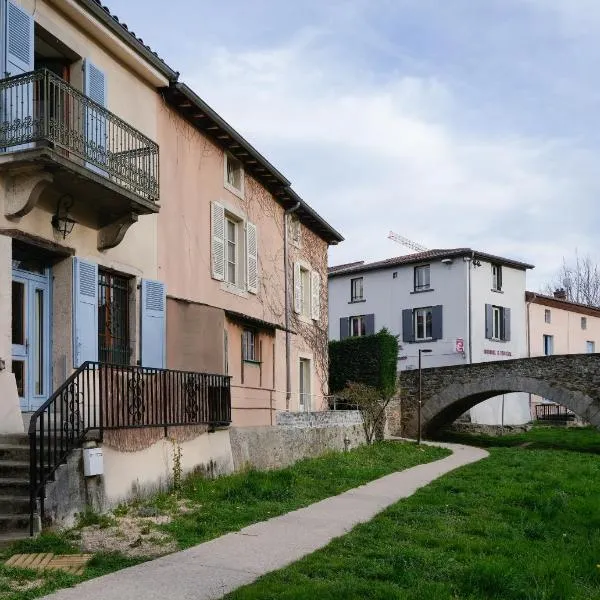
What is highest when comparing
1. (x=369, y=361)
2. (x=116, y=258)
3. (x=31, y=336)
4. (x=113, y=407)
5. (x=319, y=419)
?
(x=116, y=258)

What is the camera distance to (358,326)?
138ft

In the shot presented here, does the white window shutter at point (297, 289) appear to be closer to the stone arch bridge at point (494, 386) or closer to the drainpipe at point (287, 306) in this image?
the drainpipe at point (287, 306)

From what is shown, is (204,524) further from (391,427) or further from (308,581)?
(391,427)

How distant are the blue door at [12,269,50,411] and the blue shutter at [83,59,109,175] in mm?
1810

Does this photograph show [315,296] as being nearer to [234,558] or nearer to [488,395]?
[488,395]

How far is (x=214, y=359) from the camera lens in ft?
48.3

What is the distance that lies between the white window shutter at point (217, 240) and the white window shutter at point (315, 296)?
23.0 feet

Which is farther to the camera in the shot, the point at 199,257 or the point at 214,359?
the point at 199,257

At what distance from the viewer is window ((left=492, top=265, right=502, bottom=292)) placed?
129ft

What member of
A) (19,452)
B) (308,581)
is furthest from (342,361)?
(308,581)

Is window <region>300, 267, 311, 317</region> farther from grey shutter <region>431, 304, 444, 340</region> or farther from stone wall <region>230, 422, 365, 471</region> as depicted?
grey shutter <region>431, 304, 444, 340</region>

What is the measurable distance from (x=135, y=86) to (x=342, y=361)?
18435mm

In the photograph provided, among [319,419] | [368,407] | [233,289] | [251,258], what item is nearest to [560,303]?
[368,407]

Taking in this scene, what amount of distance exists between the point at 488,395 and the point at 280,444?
58.3 feet
